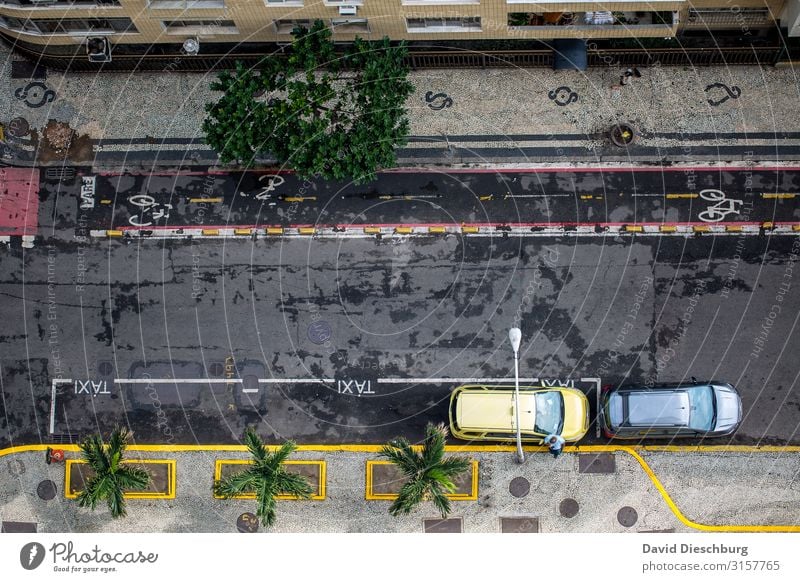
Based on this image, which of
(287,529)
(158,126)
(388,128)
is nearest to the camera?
(388,128)

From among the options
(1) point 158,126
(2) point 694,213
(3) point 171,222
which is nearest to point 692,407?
(2) point 694,213

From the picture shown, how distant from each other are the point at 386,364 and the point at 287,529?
9.38 meters

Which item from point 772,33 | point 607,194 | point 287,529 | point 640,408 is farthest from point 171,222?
point 772,33

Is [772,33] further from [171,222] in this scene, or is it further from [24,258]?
[24,258]

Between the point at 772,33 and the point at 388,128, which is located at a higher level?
the point at 772,33

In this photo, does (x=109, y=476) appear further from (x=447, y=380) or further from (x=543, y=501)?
(x=543, y=501)

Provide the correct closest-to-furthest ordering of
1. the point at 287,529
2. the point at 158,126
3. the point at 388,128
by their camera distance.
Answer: the point at 388,128 < the point at 287,529 < the point at 158,126

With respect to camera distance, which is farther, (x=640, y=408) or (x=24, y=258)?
(x=24, y=258)

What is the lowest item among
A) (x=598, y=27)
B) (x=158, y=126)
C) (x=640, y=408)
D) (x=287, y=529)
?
(x=287, y=529)

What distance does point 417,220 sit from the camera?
45.1 meters

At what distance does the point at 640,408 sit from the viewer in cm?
4172

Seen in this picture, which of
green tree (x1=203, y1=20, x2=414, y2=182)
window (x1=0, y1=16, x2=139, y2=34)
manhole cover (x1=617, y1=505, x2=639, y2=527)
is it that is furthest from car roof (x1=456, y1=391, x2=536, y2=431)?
window (x1=0, y1=16, x2=139, y2=34)

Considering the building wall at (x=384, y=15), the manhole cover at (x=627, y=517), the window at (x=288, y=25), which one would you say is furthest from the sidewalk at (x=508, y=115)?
the manhole cover at (x=627, y=517)

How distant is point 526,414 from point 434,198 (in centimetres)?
1179
